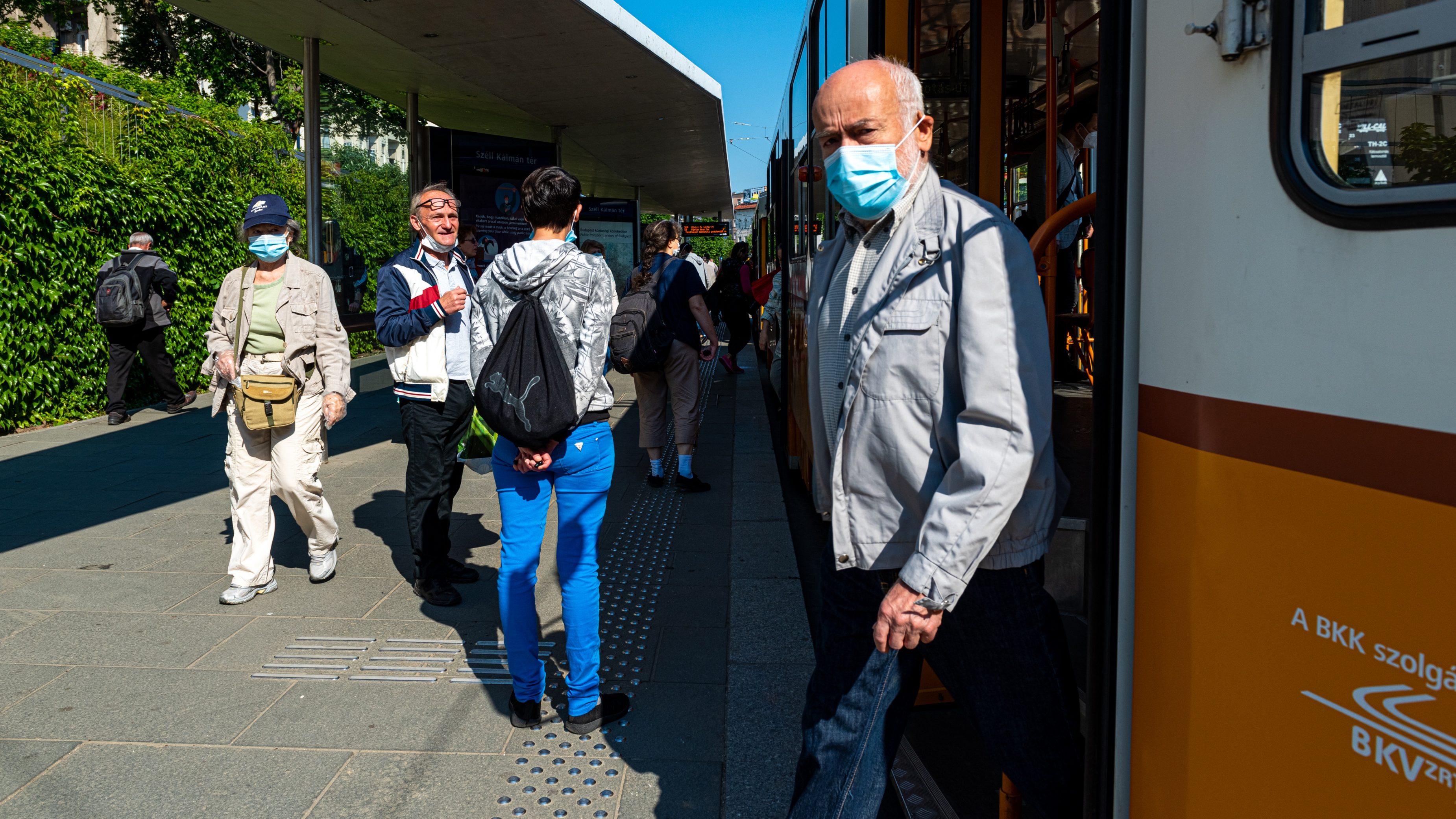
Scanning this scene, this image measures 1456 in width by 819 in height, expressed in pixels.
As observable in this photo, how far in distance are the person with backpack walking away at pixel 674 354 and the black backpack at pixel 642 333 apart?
20 mm

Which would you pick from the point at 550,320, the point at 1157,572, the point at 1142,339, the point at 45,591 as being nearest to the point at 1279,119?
the point at 1142,339

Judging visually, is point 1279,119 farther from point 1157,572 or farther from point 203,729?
point 203,729

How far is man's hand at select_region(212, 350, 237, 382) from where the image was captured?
4688 millimetres

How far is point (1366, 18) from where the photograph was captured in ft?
4.34

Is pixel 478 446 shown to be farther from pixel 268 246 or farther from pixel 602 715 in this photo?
pixel 268 246

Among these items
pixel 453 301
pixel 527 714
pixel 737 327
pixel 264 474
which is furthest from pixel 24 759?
pixel 737 327

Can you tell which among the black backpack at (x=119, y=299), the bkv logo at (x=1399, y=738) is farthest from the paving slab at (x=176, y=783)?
the black backpack at (x=119, y=299)

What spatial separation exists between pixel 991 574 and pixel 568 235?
7.02 ft

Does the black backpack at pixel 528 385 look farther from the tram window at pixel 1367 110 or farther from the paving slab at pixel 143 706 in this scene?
the tram window at pixel 1367 110

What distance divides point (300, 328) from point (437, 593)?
1.39 metres

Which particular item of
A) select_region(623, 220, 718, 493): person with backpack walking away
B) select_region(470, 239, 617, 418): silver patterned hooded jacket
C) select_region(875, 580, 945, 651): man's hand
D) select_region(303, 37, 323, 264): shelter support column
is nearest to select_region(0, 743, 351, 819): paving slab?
select_region(470, 239, 617, 418): silver patterned hooded jacket

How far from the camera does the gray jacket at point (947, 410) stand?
1829 millimetres

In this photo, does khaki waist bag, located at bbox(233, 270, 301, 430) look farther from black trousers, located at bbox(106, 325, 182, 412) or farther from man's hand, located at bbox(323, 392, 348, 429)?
black trousers, located at bbox(106, 325, 182, 412)

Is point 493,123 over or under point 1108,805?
over
